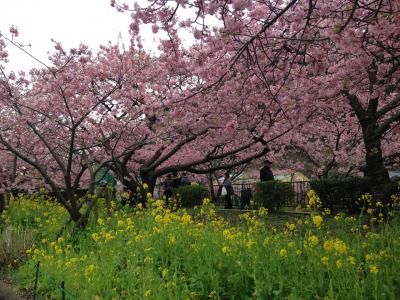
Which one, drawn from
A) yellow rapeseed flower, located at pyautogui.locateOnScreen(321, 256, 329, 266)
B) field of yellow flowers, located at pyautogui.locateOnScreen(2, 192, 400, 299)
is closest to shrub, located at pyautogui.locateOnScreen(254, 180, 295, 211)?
field of yellow flowers, located at pyautogui.locateOnScreen(2, 192, 400, 299)

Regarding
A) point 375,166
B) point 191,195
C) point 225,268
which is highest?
point 375,166

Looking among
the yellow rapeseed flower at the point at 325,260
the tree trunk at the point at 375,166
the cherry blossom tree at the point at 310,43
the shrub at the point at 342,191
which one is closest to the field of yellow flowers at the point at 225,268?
the yellow rapeseed flower at the point at 325,260

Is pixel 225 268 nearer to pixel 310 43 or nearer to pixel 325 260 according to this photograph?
pixel 325 260

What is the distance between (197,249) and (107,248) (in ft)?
5.30

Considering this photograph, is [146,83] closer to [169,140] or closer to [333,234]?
[169,140]

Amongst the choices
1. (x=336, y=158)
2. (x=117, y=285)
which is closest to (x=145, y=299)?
(x=117, y=285)

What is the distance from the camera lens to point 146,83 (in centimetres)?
963

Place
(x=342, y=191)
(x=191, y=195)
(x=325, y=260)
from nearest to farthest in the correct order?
1. (x=325, y=260)
2. (x=342, y=191)
3. (x=191, y=195)

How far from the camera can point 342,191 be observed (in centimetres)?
1158

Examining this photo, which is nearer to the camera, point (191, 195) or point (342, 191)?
point (342, 191)

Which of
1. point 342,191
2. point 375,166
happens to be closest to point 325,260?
point 375,166

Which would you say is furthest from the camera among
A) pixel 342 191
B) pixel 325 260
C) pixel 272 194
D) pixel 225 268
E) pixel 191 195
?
pixel 191 195

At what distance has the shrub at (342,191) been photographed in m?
11.3

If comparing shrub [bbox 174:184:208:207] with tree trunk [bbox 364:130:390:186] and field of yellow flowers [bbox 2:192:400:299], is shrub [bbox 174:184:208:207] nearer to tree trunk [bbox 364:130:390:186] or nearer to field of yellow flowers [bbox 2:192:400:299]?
tree trunk [bbox 364:130:390:186]
